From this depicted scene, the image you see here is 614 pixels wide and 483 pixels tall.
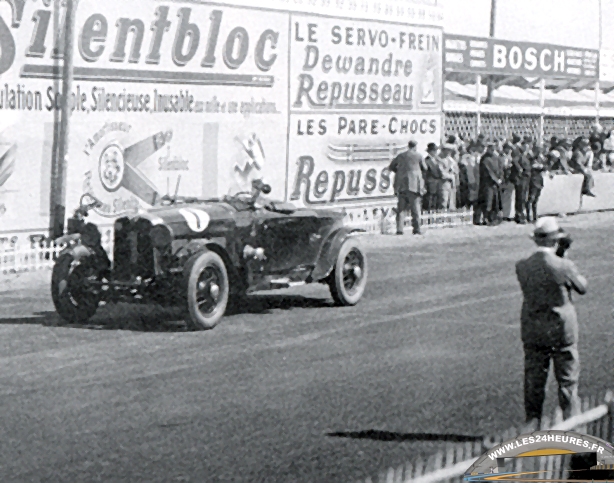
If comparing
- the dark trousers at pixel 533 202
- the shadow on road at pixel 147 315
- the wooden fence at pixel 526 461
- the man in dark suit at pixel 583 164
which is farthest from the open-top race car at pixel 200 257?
the man in dark suit at pixel 583 164

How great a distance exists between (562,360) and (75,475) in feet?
9.48

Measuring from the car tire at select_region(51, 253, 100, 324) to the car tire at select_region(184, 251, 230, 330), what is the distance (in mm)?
1051

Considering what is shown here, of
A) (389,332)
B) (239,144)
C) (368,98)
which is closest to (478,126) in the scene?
(368,98)

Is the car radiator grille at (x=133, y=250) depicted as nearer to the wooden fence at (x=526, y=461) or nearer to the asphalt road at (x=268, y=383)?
the asphalt road at (x=268, y=383)

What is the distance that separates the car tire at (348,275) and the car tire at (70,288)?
2663 mm

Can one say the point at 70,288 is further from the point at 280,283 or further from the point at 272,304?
the point at 272,304

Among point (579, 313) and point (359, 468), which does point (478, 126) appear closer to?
point (579, 313)

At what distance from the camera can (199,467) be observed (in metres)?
7.16

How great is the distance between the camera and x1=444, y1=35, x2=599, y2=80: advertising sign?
28016 mm

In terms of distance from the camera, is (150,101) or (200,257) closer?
(200,257)

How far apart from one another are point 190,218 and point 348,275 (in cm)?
227

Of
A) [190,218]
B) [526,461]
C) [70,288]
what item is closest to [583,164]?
[190,218]

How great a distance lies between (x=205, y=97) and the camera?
66.4 ft

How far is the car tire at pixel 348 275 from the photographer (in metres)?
13.5
